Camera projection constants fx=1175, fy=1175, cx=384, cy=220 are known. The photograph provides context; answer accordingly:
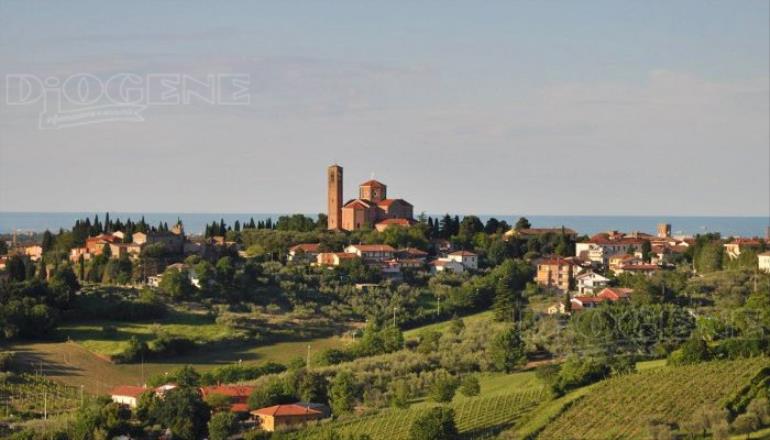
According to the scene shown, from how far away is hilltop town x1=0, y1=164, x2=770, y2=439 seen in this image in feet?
105

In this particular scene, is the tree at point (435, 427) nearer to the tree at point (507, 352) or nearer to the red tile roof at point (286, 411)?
the red tile roof at point (286, 411)

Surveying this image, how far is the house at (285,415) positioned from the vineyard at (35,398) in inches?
242

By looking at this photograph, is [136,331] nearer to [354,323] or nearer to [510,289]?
[354,323]

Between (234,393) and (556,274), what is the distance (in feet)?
80.8

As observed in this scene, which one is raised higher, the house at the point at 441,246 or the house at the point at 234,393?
the house at the point at 441,246

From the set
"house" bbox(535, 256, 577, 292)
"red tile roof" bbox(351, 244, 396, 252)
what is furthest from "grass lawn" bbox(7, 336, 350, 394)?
"red tile roof" bbox(351, 244, 396, 252)

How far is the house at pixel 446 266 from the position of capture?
57.2m

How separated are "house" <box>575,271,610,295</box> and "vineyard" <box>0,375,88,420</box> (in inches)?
957

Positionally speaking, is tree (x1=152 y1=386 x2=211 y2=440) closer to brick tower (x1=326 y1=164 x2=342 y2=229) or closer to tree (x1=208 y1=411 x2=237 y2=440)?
tree (x1=208 y1=411 x2=237 y2=440)

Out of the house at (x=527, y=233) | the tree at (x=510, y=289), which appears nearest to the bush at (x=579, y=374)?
the tree at (x=510, y=289)

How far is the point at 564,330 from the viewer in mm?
41438

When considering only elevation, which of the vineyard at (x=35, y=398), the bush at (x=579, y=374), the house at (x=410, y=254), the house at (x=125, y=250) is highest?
the house at (x=125, y=250)

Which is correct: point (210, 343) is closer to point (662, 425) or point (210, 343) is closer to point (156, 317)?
point (156, 317)

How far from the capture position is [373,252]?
58.4m
